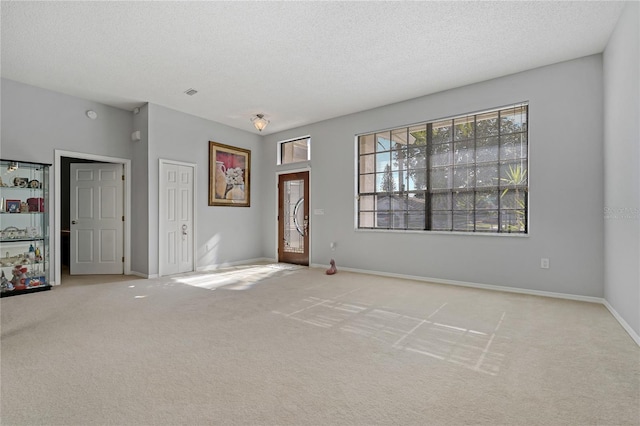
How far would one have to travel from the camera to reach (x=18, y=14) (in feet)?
9.83

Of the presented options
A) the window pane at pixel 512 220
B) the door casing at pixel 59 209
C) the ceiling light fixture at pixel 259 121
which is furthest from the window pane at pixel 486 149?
the door casing at pixel 59 209

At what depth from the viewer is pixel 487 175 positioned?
4.55 meters

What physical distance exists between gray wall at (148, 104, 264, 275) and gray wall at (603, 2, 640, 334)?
19.9ft

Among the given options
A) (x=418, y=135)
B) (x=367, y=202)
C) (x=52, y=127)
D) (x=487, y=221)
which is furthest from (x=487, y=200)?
(x=52, y=127)

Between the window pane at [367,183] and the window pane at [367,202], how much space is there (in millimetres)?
114

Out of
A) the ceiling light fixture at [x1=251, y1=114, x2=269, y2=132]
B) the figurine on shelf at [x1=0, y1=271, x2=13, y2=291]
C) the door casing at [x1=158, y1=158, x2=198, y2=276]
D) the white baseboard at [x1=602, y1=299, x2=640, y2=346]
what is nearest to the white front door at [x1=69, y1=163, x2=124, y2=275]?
the door casing at [x1=158, y1=158, x2=198, y2=276]

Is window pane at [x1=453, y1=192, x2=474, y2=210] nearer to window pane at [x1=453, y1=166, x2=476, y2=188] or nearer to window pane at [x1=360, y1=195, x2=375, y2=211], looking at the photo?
window pane at [x1=453, y1=166, x2=476, y2=188]

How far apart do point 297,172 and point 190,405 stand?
5.46 m

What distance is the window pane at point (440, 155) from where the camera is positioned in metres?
4.92

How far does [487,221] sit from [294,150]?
164 inches

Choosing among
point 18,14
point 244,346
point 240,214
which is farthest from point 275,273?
point 18,14

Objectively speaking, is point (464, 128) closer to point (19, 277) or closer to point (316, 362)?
point (316, 362)

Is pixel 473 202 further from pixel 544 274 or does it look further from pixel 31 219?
pixel 31 219

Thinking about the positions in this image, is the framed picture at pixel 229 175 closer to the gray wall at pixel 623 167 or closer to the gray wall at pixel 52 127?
the gray wall at pixel 52 127
